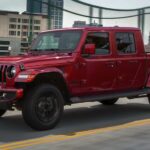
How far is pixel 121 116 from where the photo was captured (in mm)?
11000

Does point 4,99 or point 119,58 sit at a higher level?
point 119,58

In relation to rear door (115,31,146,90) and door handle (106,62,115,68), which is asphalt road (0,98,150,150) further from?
door handle (106,62,115,68)

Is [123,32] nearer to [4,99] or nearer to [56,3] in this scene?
[4,99]

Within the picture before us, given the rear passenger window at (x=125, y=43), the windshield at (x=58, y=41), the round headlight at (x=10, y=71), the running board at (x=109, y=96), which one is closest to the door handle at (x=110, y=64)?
the rear passenger window at (x=125, y=43)

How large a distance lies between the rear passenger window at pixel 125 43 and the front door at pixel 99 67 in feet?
1.05

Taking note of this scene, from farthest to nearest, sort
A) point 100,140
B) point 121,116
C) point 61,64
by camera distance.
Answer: point 121,116 → point 61,64 → point 100,140

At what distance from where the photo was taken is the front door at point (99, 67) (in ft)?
32.3

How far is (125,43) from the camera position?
36.1 feet

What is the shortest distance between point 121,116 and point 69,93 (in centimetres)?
191

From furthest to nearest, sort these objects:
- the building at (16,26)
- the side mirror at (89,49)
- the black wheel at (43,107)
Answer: the building at (16,26), the side mirror at (89,49), the black wheel at (43,107)

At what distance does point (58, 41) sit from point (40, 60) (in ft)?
4.76

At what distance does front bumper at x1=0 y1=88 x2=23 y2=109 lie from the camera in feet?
27.8

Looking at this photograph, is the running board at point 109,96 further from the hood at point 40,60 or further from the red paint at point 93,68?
the hood at point 40,60

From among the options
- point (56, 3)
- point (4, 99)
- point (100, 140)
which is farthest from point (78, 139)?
point (56, 3)
